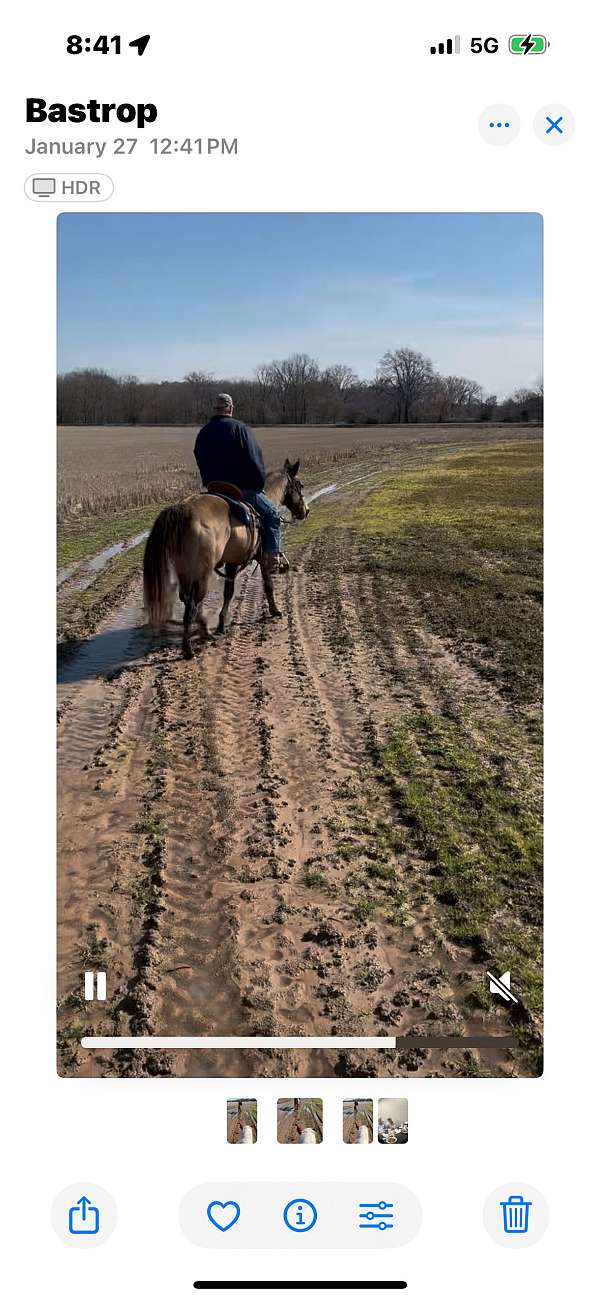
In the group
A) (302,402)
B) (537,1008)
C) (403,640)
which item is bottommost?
(537,1008)

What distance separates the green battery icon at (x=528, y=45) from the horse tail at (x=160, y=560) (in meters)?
5.24

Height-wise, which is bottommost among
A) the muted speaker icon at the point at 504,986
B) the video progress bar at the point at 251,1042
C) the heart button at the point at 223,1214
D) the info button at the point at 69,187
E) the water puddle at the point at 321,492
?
the heart button at the point at 223,1214

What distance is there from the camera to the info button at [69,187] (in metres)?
2.32

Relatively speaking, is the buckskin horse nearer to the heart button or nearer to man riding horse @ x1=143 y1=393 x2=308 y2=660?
man riding horse @ x1=143 y1=393 x2=308 y2=660

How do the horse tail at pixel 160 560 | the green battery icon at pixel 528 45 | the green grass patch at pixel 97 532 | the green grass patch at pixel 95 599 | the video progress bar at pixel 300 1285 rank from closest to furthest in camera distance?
the video progress bar at pixel 300 1285 → the green battery icon at pixel 528 45 → the horse tail at pixel 160 560 → the green grass patch at pixel 95 599 → the green grass patch at pixel 97 532

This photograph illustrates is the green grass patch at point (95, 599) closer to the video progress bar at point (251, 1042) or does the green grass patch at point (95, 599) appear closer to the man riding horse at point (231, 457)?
the man riding horse at point (231, 457)

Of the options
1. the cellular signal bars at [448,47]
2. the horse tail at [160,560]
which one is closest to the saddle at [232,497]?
the horse tail at [160,560]

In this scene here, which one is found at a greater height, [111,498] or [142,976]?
[111,498]

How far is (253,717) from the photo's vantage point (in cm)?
628

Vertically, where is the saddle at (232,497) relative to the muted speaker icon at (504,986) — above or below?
above

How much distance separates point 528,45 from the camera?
2.20 m
